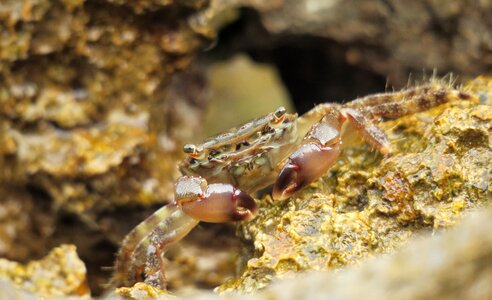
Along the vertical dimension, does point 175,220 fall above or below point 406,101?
below

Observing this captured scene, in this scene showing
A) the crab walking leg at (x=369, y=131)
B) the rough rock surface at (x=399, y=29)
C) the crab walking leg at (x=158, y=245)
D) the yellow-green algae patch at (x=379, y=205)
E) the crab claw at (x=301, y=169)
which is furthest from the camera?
the rough rock surface at (x=399, y=29)

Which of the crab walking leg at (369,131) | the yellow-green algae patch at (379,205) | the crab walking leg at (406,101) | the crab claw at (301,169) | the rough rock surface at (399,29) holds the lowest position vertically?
the yellow-green algae patch at (379,205)

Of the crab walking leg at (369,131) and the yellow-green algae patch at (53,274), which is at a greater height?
the crab walking leg at (369,131)

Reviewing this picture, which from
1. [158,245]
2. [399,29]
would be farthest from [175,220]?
[399,29]

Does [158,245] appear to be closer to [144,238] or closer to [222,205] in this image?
[144,238]

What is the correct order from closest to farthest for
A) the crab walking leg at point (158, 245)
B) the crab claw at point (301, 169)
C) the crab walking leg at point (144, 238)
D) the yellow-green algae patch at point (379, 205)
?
the yellow-green algae patch at point (379, 205)
the crab claw at point (301, 169)
the crab walking leg at point (158, 245)
the crab walking leg at point (144, 238)

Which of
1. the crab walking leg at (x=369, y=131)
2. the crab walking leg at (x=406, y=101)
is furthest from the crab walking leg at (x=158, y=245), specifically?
the crab walking leg at (x=406, y=101)

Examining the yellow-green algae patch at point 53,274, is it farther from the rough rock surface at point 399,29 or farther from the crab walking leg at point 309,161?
the rough rock surface at point 399,29

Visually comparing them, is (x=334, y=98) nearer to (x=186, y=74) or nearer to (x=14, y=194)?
(x=186, y=74)

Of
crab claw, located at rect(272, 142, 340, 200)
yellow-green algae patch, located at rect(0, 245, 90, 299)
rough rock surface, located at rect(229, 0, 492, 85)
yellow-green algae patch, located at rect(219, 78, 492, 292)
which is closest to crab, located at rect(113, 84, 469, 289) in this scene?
crab claw, located at rect(272, 142, 340, 200)
